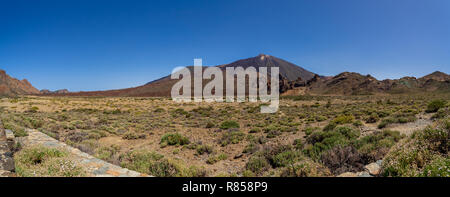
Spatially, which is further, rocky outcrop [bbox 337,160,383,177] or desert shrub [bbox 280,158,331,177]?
desert shrub [bbox 280,158,331,177]

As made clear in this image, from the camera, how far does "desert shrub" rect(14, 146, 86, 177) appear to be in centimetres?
346

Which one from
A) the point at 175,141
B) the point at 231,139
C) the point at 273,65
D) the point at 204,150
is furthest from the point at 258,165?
the point at 273,65

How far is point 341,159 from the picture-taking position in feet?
15.3

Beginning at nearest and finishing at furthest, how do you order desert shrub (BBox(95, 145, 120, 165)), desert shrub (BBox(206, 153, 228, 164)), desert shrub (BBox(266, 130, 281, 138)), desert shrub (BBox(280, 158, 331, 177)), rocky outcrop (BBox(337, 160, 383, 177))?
rocky outcrop (BBox(337, 160, 383, 177)), desert shrub (BBox(280, 158, 331, 177)), desert shrub (BBox(95, 145, 120, 165)), desert shrub (BBox(206, 153, 228, 164)), desert shrub (BBox(266, 130, 281, 138))

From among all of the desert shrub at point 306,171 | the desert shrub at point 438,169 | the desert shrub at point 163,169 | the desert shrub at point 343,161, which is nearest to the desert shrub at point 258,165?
the desert shrub at point 306,171

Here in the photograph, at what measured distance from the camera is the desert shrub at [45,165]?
11.4 ft

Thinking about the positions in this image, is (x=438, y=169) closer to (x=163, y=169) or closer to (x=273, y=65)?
(x=163, y=169)

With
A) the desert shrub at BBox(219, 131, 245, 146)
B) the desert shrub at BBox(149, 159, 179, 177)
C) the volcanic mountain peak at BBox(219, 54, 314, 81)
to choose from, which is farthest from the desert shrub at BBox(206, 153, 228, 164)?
the volcanic mountain peak at BBox(219, 54, 314, 81)

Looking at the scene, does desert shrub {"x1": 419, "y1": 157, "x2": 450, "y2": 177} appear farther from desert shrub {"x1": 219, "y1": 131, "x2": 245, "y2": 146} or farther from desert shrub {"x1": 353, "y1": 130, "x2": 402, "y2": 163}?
desert shrub {"x1": 219, "y1": 131, "x2": 245, "y2": 146}

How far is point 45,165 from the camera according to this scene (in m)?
3.91
